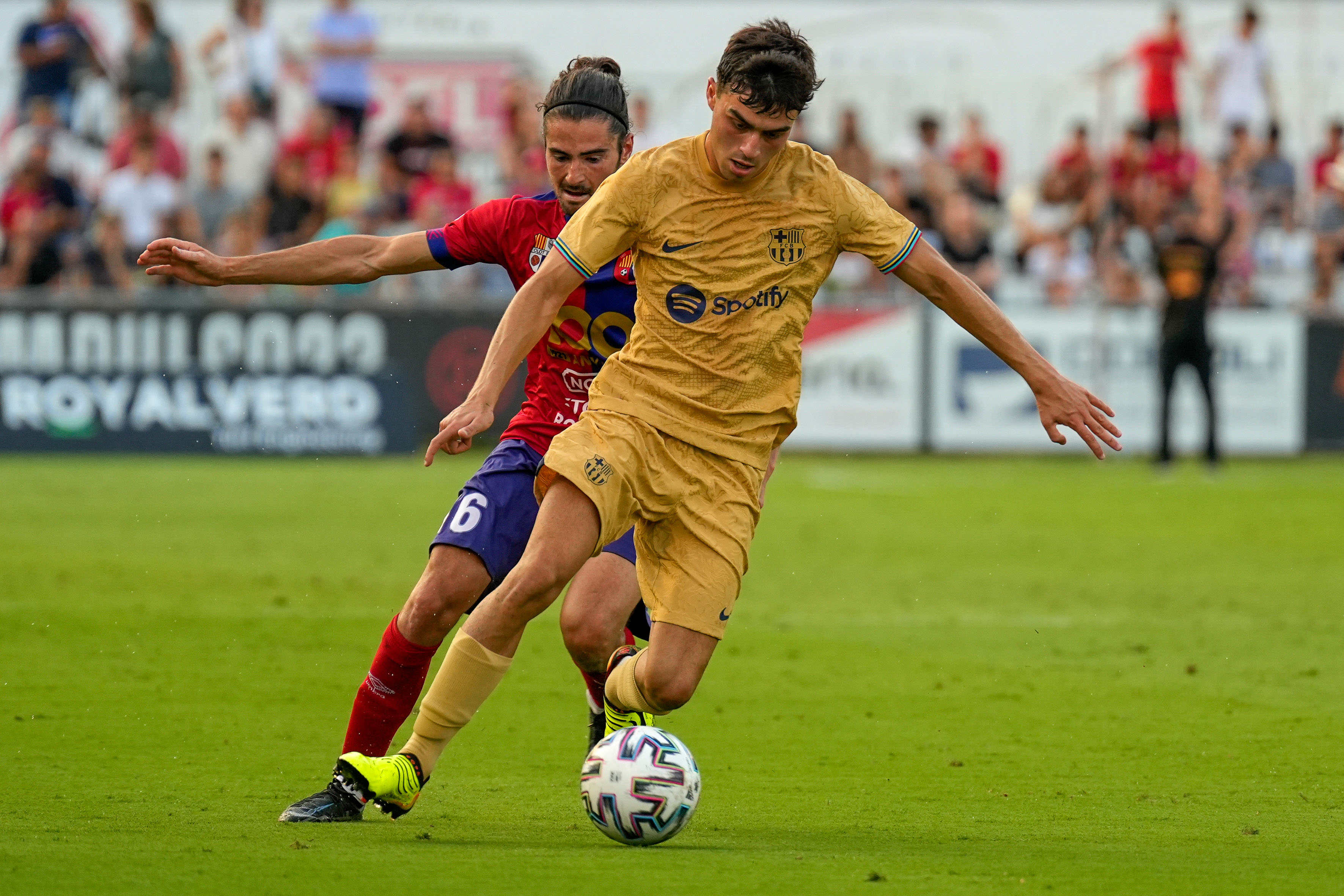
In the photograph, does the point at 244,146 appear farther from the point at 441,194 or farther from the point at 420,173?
the point at 441,194

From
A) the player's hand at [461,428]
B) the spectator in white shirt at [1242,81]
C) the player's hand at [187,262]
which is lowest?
the player's hand at [461,428]

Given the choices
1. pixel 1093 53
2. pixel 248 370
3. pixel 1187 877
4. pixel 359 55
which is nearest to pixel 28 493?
pixel 248 370

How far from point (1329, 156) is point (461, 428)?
18.6 metres

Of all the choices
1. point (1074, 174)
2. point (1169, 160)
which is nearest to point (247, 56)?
point (1074, 174)

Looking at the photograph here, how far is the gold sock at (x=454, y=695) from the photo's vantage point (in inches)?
215

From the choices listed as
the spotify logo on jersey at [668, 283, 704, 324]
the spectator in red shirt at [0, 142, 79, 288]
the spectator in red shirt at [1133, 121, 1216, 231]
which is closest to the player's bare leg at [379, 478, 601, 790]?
the spotify logo on jersey at [668, 283, 704, 324]

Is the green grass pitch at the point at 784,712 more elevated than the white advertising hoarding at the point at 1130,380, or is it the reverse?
the white advertising hoarding at the point at 1130,380

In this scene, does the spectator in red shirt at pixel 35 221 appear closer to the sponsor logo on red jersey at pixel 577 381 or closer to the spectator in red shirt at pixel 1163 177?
the spectator in red shirt at pixel 1163 177

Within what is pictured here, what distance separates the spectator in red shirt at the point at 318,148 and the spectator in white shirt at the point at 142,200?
1391mm

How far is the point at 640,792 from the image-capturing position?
16.8ft

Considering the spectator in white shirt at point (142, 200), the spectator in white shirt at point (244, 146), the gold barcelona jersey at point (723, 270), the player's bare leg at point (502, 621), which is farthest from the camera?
the spectator in white shirt at point (244, 146)

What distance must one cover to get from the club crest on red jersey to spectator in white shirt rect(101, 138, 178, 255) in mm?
14681

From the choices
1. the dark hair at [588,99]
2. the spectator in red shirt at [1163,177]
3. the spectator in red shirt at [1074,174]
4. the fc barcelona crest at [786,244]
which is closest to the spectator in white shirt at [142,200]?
the spectator in red shirt at [1074,174]

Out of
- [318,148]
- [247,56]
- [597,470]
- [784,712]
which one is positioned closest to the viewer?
[597,470]
